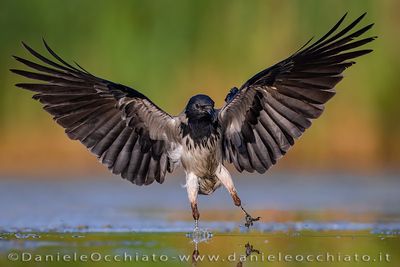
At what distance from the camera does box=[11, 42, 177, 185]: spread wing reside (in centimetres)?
987

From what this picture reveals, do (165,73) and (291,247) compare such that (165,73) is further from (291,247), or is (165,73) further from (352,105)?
(291,247)

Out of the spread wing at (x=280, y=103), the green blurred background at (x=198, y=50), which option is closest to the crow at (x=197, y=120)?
the spread wing at (x=280, y=103)

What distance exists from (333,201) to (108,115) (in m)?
3.91

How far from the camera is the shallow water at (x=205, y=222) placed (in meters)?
8.31

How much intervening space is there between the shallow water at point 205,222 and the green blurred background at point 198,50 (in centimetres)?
72

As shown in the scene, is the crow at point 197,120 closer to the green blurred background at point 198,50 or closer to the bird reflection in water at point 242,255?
the bird reflection in water at point 242,255

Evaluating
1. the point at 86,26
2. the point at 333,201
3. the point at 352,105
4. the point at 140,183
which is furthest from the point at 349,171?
the point at 140,183

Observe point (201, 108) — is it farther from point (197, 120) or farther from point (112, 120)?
point (112, 120)

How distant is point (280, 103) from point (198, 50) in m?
5.09

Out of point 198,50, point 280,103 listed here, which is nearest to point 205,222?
point 280,103

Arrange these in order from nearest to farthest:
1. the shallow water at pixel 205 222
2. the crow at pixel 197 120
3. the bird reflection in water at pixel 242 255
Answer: the bird reflection in water at pixel 242 255 < the shallow water at pixel 205 222 < the crow at pixel 197 120

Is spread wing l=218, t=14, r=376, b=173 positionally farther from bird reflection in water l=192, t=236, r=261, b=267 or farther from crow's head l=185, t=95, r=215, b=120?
bird reflection in water l=192, t=236, r=261, b=267

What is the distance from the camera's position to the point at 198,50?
14.8 m

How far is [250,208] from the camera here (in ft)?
40.8
